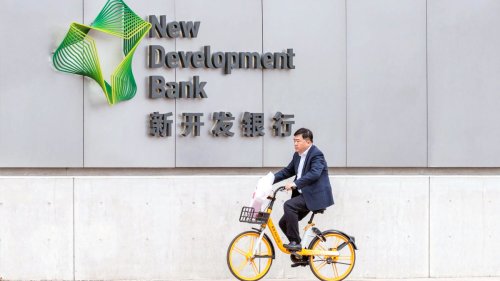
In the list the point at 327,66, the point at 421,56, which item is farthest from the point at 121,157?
the point at 421,56

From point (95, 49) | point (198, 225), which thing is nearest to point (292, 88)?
point (198, 225)

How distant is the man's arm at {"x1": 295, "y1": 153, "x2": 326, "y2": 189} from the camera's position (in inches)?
445

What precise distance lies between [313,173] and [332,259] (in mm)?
1175

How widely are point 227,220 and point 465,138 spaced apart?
3513mm

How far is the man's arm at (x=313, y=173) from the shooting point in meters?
11.3

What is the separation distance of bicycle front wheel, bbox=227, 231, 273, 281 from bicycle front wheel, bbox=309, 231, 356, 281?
54 cm

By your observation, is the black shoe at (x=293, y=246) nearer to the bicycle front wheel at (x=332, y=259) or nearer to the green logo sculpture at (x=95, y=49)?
the bicycle front wheel at (x=332, y=259)

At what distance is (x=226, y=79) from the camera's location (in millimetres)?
13289

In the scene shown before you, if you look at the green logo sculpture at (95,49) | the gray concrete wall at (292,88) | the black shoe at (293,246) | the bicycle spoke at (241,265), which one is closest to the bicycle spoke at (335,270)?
the black shoe at (293,246)

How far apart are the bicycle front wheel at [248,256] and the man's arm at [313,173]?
831mm

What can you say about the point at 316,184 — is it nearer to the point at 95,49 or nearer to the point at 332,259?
the point at 332,259

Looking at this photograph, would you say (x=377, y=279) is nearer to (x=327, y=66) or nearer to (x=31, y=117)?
(x=327, y=66)

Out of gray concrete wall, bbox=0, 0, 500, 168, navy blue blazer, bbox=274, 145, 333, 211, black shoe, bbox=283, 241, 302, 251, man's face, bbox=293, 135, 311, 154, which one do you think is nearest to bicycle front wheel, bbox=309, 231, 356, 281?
black shoe, bbox=283, 241, 302, 251

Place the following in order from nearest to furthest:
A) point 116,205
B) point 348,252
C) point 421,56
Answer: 1. point 348,252
2. point 116,205
3. point 421,56
